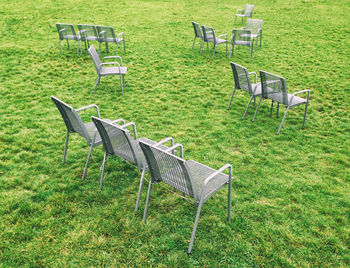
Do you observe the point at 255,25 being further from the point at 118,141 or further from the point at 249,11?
the point at 118,141

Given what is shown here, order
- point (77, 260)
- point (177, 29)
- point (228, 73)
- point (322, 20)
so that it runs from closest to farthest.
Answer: point (77, 260), point (228, 73), point (177, 29), point (322, 20)

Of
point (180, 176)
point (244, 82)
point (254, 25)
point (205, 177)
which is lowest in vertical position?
point (205, 177)

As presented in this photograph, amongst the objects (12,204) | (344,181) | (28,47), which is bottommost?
(344,181)

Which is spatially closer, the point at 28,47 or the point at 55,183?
the point at 55,183

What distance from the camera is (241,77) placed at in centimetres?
534

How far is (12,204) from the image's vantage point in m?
3.25

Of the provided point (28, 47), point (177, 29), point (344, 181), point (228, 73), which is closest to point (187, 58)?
point (228, 73)

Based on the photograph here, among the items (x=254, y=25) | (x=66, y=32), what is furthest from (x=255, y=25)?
(x=66, y=32)

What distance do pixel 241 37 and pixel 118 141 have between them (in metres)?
6.87

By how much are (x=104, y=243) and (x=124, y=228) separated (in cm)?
27

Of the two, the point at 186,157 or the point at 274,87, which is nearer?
the point at 186,157

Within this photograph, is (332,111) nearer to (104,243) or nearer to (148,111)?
(148,111)

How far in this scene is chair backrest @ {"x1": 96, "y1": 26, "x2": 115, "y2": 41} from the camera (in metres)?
8.26

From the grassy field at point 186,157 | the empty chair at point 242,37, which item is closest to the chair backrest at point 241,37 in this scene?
the empty chair at point 242,37
